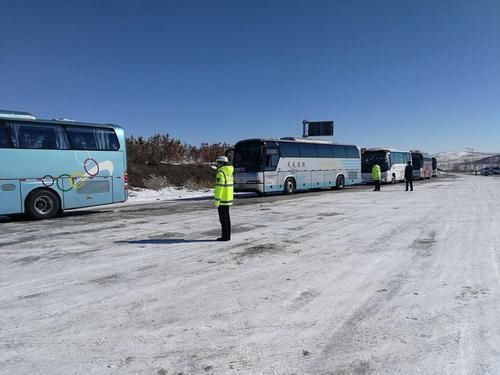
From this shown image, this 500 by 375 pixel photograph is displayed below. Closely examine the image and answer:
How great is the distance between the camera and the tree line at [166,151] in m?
29.3

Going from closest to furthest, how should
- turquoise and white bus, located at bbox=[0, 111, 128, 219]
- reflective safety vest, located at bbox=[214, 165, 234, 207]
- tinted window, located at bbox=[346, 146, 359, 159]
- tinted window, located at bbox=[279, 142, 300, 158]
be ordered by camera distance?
reflective safety vest, located at bbox=[214, 165, 234, 207]
turquoise and white bus, located at bbox=[0, 111, 128, 219]
tinted window, located at bbox=[279, 142, 300, 158]
tinted window, located at bbox=[346, 146, 359, 159]

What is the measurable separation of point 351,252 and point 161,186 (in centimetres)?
2200

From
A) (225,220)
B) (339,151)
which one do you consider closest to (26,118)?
(225,220)

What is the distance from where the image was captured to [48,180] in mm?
11641

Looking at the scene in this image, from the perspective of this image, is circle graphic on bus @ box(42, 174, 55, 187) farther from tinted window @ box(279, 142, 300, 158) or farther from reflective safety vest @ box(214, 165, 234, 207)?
tinted window @ box(279, 142, 300, 158)

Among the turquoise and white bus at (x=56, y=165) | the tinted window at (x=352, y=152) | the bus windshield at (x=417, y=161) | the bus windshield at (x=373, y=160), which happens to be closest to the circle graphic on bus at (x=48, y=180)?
the turquoise and white bus at (x=56, y=165)

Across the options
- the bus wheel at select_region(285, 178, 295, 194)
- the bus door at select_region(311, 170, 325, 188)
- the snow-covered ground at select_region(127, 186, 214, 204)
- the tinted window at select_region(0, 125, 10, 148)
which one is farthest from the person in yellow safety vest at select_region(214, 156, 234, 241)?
the bus door at select_region(311, 170, 325, 188)

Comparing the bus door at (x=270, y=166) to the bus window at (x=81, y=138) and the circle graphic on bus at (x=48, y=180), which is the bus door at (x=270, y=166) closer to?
the bus window at (x=81, y=138)

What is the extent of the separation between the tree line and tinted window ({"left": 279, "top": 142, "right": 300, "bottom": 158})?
1247cm

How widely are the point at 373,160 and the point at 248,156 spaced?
17.5 m

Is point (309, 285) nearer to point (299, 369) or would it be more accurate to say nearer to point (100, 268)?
point (299, 369)

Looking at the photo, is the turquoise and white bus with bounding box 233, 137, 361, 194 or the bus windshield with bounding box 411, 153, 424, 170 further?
the bus windshield with bounding box 411, 153, 424, 170

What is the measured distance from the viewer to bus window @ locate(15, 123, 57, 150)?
36.6 ft

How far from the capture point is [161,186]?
26.9 m
